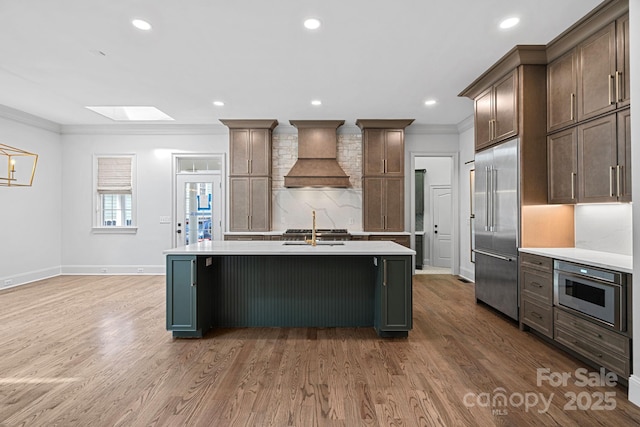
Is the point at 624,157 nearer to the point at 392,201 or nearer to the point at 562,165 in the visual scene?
the point at 562,165

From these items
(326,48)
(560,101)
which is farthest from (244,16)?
(560,101)

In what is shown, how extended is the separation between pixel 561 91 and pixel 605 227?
1.36 meters

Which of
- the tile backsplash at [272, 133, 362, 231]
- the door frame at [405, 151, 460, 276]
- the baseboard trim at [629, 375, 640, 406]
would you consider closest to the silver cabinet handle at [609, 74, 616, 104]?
the baseboard trim at [629, 375, 640, 406]

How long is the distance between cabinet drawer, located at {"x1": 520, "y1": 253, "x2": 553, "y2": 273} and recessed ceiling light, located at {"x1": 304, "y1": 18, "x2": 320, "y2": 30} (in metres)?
2.97

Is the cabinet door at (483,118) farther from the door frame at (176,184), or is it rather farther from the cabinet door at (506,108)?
the door frame at (176,184)

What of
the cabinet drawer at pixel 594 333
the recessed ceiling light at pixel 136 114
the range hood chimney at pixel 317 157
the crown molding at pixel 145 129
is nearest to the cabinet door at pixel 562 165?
the cabinet drawer at pixel 594 333

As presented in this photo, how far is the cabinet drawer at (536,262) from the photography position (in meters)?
3.04

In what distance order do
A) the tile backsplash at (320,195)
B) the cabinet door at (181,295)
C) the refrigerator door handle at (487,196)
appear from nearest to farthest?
the cabinet door at (181,295)
the refrigerator door handle at (487,196)
the tile backsplash at (320,195)

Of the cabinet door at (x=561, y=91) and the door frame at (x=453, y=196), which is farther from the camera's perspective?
the door frame at (x=453, y=196)

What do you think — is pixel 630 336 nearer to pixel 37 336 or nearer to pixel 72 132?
pixel 37 336

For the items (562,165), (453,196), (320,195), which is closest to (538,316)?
(562,165)

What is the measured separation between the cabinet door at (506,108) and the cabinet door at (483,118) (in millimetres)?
129

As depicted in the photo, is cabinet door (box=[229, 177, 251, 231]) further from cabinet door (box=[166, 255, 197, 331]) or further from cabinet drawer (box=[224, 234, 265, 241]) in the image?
cabinet door (box=[166, 255, 197, 331])

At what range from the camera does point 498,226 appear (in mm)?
3809
